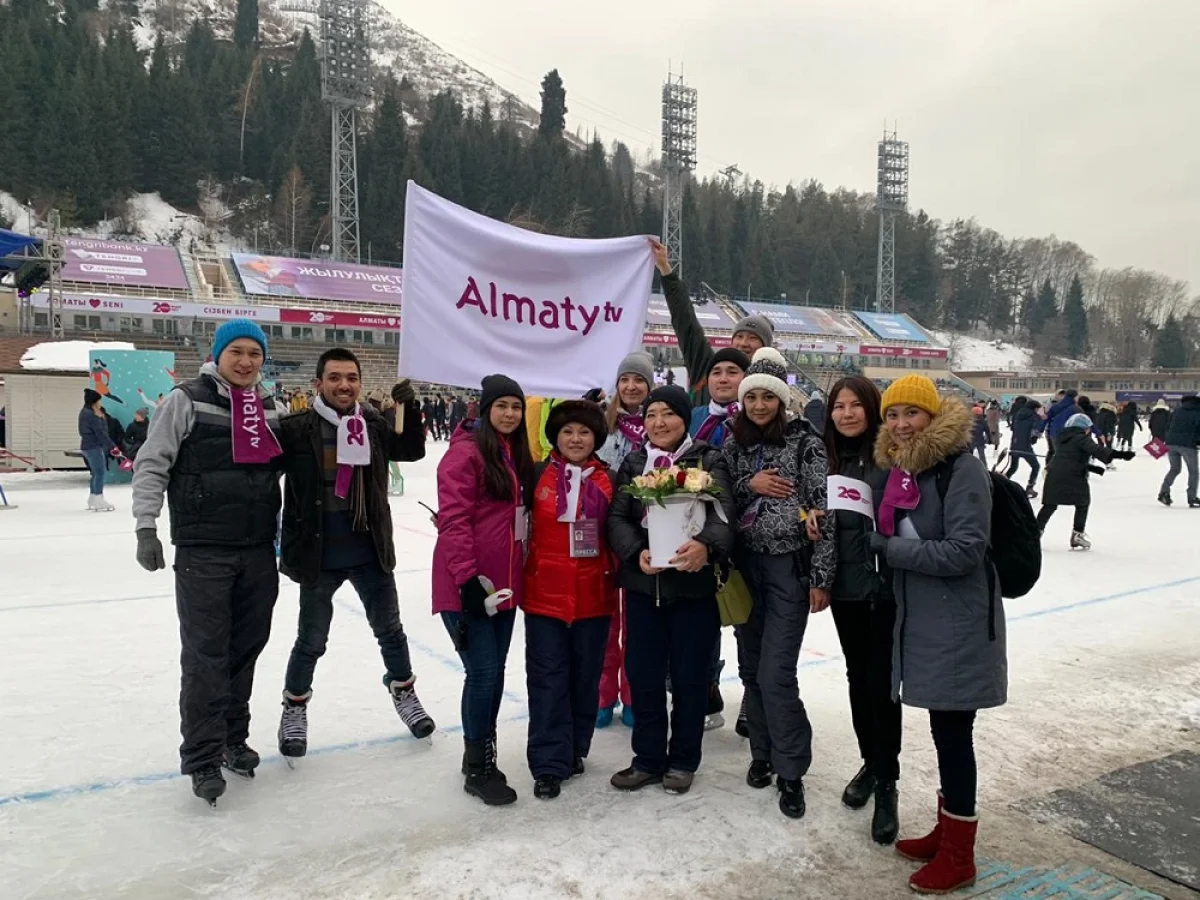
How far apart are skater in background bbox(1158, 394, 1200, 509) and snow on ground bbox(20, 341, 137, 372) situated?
54.7 feet

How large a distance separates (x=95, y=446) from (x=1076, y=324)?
103 meters

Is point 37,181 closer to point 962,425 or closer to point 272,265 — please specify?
point 272,265

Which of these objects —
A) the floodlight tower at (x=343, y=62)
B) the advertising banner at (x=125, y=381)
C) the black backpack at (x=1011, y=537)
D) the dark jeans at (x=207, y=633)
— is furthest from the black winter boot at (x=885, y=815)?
the floodlight tower at (x=343, y=62)

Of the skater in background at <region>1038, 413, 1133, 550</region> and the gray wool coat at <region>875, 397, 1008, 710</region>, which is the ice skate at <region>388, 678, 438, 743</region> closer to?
the gray wool coat at <region>875, 397, 1008, 710</region>

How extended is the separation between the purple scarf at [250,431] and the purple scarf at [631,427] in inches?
56.0

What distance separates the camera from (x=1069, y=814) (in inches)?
114

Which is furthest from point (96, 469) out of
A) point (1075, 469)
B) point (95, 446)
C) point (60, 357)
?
point (1075, 469)

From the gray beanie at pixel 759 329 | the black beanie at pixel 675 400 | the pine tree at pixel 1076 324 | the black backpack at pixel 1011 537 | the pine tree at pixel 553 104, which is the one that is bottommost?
the black backpack at pixel 1011 537

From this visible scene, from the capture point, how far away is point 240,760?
310 cm

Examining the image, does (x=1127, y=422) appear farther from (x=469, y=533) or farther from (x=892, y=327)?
(x=892, y=327)

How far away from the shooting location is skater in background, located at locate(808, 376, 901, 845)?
8.96 feet

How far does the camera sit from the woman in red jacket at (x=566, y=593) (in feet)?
9.86

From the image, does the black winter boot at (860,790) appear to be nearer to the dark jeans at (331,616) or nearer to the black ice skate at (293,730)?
the dark jeans at (331,616)

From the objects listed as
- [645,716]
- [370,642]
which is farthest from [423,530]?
[645,716]
